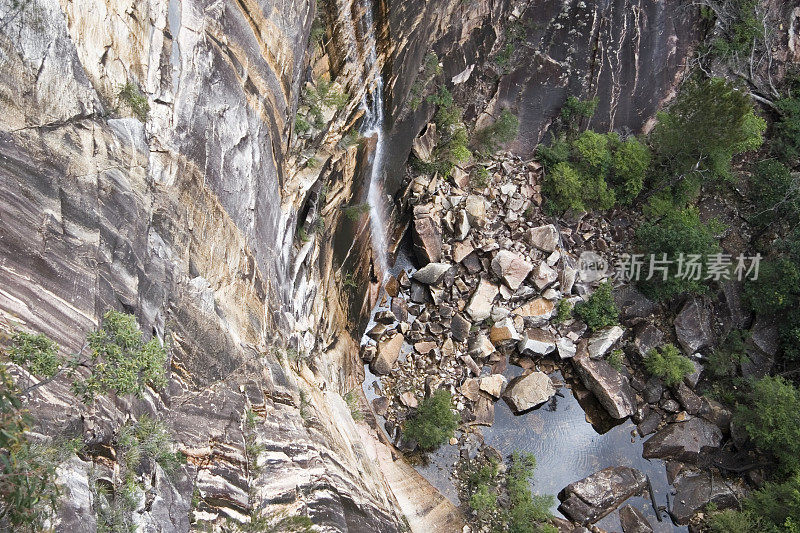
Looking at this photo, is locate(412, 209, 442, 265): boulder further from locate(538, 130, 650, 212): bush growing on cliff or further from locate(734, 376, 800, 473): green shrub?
locate(734, 376, 800, 473): green shrub

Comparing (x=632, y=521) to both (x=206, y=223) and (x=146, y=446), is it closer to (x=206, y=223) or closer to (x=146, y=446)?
(x=146, y=446)

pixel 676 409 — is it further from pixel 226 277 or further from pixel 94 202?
pixel 94 202

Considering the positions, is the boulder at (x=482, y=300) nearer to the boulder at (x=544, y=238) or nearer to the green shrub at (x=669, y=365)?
the boulder at (x=544, y=238)

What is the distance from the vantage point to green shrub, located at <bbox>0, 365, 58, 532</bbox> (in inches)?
167

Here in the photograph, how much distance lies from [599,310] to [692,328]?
9.45 feet

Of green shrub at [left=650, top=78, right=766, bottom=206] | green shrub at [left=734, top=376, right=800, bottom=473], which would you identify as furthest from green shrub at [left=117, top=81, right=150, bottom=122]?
green shrub at [left=734, top=376, right=800, bottom=473]

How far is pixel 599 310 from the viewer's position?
16.5 metres

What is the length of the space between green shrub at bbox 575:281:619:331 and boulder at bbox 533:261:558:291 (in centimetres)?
113

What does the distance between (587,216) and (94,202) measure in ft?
48.9

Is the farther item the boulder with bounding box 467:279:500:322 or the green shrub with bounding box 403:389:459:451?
the boulder with bounding box 467:279:500:322

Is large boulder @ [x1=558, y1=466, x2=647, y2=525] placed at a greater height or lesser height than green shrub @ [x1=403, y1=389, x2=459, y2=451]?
lesser

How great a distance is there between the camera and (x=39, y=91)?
5.30 meters

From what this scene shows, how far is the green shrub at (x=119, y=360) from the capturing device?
5.50 m

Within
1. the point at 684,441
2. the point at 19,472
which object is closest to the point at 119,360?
the point at 19,472
